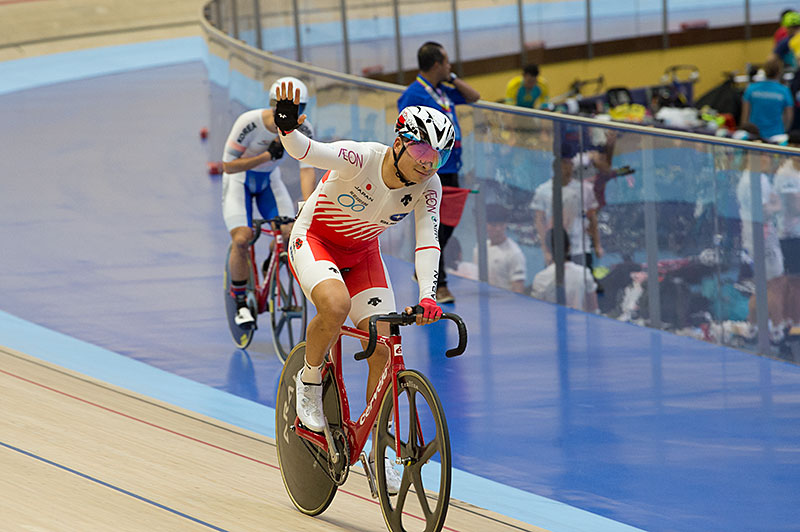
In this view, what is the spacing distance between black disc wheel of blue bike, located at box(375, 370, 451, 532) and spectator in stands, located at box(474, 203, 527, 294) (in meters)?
4.02

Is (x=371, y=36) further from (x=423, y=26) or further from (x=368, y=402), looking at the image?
(x=368, y=402)

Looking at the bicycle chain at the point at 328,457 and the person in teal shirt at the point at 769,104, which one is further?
the person in teal shirt at the point at 769,104

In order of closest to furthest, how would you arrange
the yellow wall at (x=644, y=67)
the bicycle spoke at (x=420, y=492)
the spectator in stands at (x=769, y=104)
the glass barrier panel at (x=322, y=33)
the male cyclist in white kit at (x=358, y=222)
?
the bicycle spoke at (x=420, y=492)
the male cyclist in white kit at (x=358, y=222)
the spectator in stands at (x=769, y=104)
the glass barrier panel at (x=322, y=33)
the yellow wall at (x=644, y=67)

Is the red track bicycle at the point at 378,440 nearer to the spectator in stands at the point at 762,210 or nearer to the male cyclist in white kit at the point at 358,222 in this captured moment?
the male cyclist in white kit at the point at 358,222

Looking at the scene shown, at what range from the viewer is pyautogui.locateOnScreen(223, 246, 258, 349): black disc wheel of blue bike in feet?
20.9

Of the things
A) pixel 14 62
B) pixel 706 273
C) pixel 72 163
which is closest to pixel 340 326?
pixel 706 273

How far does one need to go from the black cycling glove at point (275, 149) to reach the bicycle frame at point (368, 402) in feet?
7.65

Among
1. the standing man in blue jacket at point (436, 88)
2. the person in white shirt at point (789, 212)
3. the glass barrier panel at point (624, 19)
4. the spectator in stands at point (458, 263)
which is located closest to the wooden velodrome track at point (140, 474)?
the standing man in blue jacket at point (436, 88)

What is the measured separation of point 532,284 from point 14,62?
14.0 meters

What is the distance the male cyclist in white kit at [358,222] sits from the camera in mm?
3613

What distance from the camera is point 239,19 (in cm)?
1251

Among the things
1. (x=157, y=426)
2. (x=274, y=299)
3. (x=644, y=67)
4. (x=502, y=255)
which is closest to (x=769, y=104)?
(x=502, y=255)

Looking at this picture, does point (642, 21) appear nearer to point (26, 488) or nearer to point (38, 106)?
point (38, 106)

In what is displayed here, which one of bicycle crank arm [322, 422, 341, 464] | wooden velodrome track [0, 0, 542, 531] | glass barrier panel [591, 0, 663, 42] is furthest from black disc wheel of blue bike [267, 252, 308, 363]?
glass barrier panel [591, 0, 663, 42]
